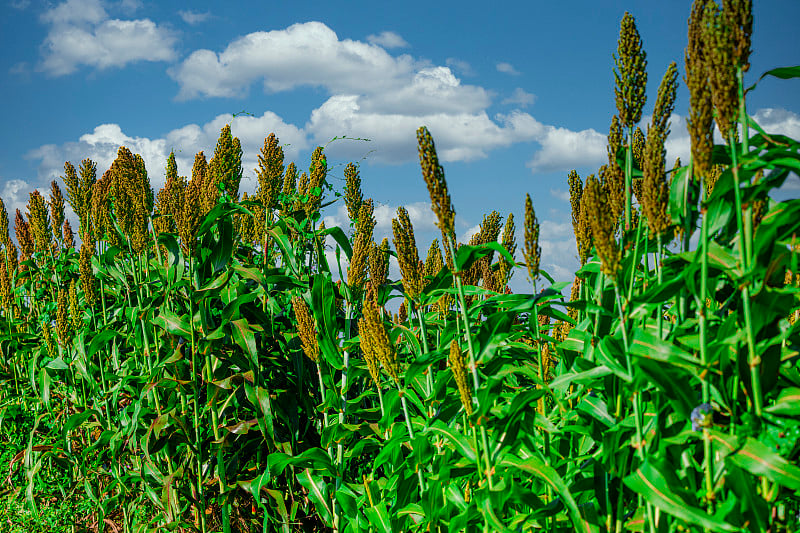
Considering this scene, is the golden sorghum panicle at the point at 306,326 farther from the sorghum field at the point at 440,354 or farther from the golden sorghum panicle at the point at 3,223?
the golden sorghum panicle at the point at 3,223

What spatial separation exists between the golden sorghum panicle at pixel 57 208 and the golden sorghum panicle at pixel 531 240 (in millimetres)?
4455

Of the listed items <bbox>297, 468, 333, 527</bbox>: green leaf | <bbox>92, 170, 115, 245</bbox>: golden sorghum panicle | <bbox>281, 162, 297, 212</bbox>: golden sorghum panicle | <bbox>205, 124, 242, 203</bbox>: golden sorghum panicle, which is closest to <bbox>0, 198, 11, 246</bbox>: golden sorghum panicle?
<bbox>92, 170, 115, 245</bbox>: golden sorghum panicle

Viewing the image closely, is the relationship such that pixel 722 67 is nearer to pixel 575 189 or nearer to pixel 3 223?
pixel 575 189

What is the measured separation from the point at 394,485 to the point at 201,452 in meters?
1.26

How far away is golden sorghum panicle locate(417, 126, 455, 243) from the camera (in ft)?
6.64

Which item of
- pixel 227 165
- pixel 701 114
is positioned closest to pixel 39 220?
pixel 227 165

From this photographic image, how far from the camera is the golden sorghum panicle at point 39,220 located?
5.18 metres

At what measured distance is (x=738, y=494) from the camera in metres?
1.74

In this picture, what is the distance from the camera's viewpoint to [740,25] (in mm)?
1656

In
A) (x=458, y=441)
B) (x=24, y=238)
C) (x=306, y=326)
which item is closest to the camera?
(x=458, y=441)

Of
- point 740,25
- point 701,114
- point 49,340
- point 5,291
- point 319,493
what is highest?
point 740,25

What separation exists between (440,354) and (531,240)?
586mm

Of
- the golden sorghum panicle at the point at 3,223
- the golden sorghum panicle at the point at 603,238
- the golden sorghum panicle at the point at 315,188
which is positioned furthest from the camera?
the golden sorghum panicle at the point at 3,223

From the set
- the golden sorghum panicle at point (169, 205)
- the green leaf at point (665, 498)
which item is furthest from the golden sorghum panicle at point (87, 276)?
the green leaf at point (665, 498)
